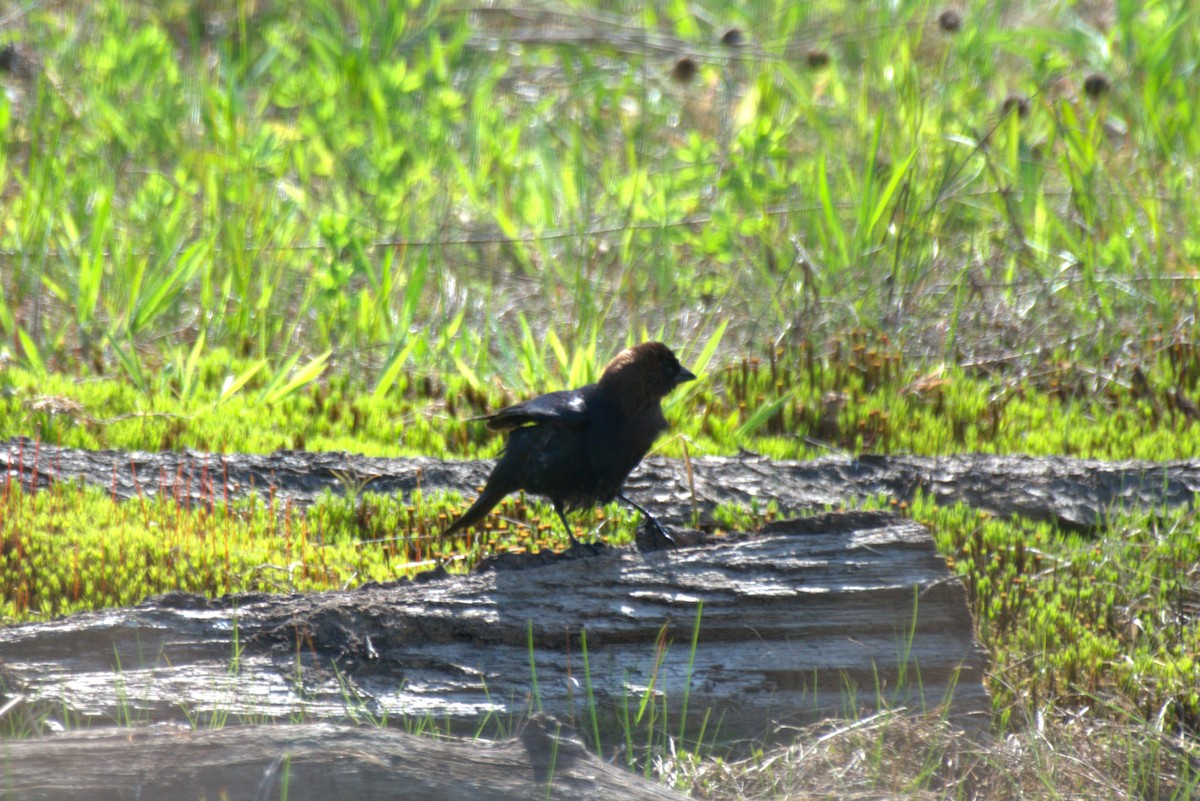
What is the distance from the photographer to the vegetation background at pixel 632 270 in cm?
425

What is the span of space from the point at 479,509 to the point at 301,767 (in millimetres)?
1975

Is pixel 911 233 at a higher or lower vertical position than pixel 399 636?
higher

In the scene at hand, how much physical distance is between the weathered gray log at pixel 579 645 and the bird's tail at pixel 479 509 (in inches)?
25.8

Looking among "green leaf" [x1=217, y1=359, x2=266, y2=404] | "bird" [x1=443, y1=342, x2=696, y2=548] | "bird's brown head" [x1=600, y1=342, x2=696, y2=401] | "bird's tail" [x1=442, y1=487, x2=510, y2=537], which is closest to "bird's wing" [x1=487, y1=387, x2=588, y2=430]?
"bird" [x1=443, y1=342, x2=696, y2=548]

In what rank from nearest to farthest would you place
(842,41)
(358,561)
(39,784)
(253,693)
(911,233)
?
(39,784) < (253,693) < (358,561) < (911,233) < (842,41)

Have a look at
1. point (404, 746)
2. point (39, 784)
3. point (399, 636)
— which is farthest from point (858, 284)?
point (39, 784)

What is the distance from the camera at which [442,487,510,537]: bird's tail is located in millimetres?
4266

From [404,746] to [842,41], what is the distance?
8.40 metres

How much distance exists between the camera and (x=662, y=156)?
28.9 ft

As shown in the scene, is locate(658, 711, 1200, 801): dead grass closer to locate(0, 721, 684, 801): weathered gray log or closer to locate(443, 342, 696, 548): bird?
locate(0, 721, 684, 801): weathered gray log

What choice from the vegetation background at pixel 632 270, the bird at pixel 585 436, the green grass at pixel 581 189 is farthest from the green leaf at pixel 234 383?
the bird at pixel 585 436

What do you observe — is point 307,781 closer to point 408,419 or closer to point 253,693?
point 253,693

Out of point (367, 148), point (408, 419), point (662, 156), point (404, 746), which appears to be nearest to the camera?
point (404, 746)

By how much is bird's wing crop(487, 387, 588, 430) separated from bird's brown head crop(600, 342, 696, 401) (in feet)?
0.41
